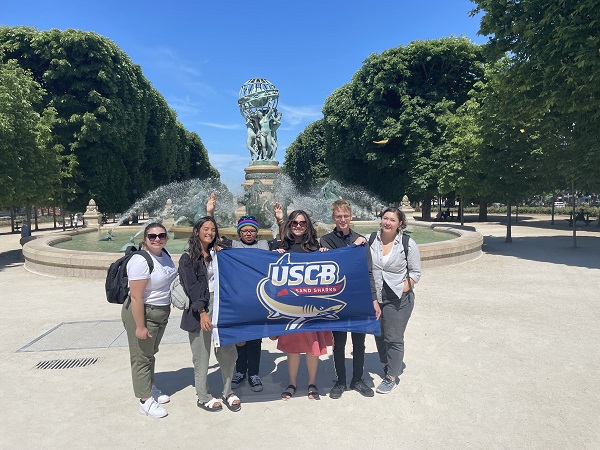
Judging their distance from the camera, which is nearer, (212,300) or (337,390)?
(212,300)

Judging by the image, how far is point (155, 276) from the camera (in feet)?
12.9

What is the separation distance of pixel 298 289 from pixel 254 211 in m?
13.3

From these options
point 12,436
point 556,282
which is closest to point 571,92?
point 556,282

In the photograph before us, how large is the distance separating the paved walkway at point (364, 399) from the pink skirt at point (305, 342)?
1.85 feet

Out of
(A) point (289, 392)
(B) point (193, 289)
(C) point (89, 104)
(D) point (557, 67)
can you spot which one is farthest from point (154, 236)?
(C) point (89, 104)

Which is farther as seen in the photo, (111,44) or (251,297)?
(111,44)

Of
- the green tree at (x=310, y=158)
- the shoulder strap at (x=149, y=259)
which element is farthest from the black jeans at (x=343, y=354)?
the green tree at (x=310, y=158)

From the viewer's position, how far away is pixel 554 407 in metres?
4.26

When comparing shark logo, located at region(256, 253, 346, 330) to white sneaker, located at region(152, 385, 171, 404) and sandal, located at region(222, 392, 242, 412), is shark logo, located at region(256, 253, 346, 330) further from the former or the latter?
white sneaker, located at region(152, 385, 171, 404)

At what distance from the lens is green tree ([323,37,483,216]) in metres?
32.8

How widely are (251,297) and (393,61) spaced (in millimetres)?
33513

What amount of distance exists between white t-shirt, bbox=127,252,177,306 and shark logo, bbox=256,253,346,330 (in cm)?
89

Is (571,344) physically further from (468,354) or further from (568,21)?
(568,21)

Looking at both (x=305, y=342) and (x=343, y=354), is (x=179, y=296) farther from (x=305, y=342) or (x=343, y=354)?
(x=343, y=354)
